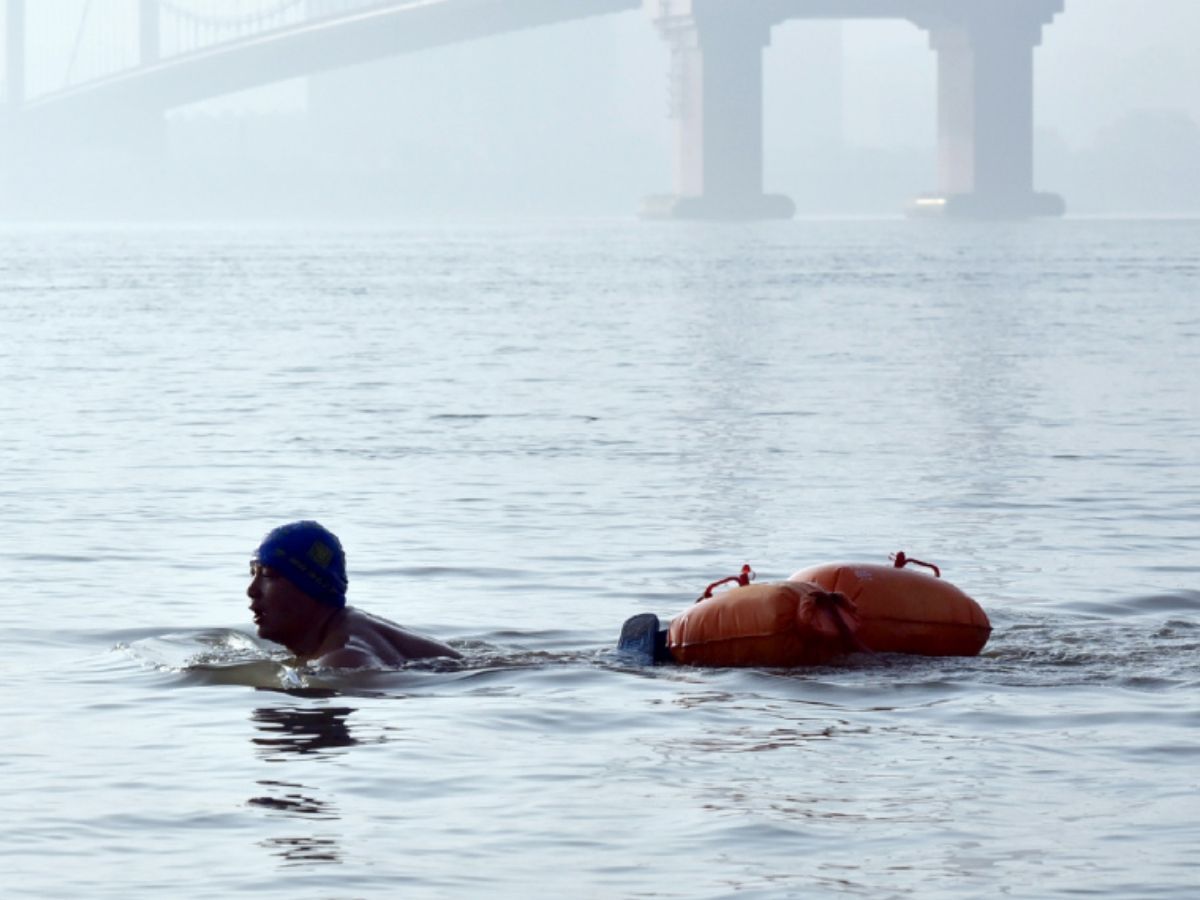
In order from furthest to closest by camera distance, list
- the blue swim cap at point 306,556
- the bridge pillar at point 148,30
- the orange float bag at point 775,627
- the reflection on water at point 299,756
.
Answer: the bridge pillar at point 148,30, the orange float bag at point 775,627, the blue swim cap at point 306,556, the reflection on water at point 299,756

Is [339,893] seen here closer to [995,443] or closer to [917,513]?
[917,513]

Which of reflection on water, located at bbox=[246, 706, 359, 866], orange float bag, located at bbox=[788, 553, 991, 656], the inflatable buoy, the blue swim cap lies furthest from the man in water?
orange float bag, located at bbox=[788, 553, 991, 656]

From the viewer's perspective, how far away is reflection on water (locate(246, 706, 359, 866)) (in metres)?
5.78

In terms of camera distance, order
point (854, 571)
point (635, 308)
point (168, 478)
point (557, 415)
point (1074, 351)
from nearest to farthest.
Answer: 1. point (854, 571)
2. point (168, 478)
3. point (557, 415)
4. point (1074, 351)
5. point (635, 308)

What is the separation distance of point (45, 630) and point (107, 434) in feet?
30.6

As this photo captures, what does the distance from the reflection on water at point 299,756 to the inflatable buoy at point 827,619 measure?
4.11ft

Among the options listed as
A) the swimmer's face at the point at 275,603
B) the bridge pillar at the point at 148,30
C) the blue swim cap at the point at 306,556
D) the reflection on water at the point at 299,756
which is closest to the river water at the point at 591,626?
the reflection on water at the point at 299,756

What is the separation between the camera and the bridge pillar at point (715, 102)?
11231cm

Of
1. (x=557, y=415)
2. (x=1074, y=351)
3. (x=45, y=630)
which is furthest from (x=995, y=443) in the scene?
(x=1074, y=351)

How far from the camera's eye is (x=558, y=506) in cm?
1380

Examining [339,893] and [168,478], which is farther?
[168,478]

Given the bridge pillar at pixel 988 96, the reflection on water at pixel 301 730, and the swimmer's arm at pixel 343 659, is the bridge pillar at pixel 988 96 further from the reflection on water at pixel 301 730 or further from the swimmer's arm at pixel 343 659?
the reflection on water at pixel 301 730

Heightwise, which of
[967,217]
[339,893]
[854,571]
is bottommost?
[339,893]

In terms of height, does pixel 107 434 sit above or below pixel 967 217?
below
